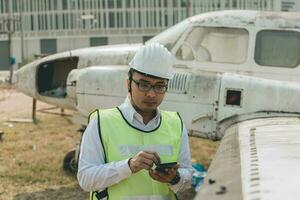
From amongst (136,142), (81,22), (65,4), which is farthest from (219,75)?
(65,4)

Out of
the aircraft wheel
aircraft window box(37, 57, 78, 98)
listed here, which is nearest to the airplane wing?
the aircraft wheel

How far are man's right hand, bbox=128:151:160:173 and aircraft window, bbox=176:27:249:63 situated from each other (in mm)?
4989

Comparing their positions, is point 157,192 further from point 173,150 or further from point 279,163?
point 279,163

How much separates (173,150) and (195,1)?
51635mm

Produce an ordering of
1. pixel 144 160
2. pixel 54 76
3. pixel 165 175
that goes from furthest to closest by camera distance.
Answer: pixel 54 76
pixel 165 175
pixel 144 160

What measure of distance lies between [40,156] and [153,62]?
24.7ft

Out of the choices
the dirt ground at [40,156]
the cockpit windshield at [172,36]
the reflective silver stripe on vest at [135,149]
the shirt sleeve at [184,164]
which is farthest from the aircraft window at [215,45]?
the reflective silver stripe on vest at [135,149]

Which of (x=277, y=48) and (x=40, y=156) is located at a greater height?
(x=277, y=48)

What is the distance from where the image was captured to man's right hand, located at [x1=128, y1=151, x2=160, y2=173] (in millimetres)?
2830

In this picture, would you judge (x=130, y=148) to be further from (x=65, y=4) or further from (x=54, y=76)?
(x=65, y=4)

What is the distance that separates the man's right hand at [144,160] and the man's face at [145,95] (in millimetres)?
309

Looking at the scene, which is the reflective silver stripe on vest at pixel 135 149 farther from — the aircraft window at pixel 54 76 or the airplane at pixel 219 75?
the aircraft window at pixel 54 76

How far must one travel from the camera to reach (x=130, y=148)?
3029 millimetres

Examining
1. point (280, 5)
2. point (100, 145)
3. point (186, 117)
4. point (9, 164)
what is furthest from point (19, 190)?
point (280, 5)
